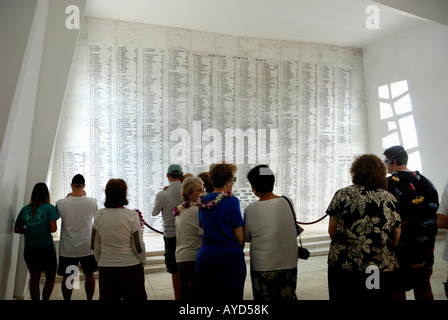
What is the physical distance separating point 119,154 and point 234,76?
109 inches

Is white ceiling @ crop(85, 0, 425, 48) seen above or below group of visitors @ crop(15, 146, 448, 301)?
above

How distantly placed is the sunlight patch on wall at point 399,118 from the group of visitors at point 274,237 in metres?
4.99

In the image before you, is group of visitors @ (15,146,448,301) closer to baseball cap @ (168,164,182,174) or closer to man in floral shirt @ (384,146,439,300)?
man in floral shirt @ (384,146,439,300)

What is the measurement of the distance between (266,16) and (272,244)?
523cm

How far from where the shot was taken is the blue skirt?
98.0 inches

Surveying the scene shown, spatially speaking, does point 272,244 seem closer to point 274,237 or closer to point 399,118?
point 274,237

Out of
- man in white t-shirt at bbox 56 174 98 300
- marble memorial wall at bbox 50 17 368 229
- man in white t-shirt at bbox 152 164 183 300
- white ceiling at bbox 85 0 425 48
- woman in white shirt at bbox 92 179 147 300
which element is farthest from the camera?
marble memorial wall at bbox 50 17 368 229

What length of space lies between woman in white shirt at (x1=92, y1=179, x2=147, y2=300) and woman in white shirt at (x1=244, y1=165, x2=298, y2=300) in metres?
0.96
